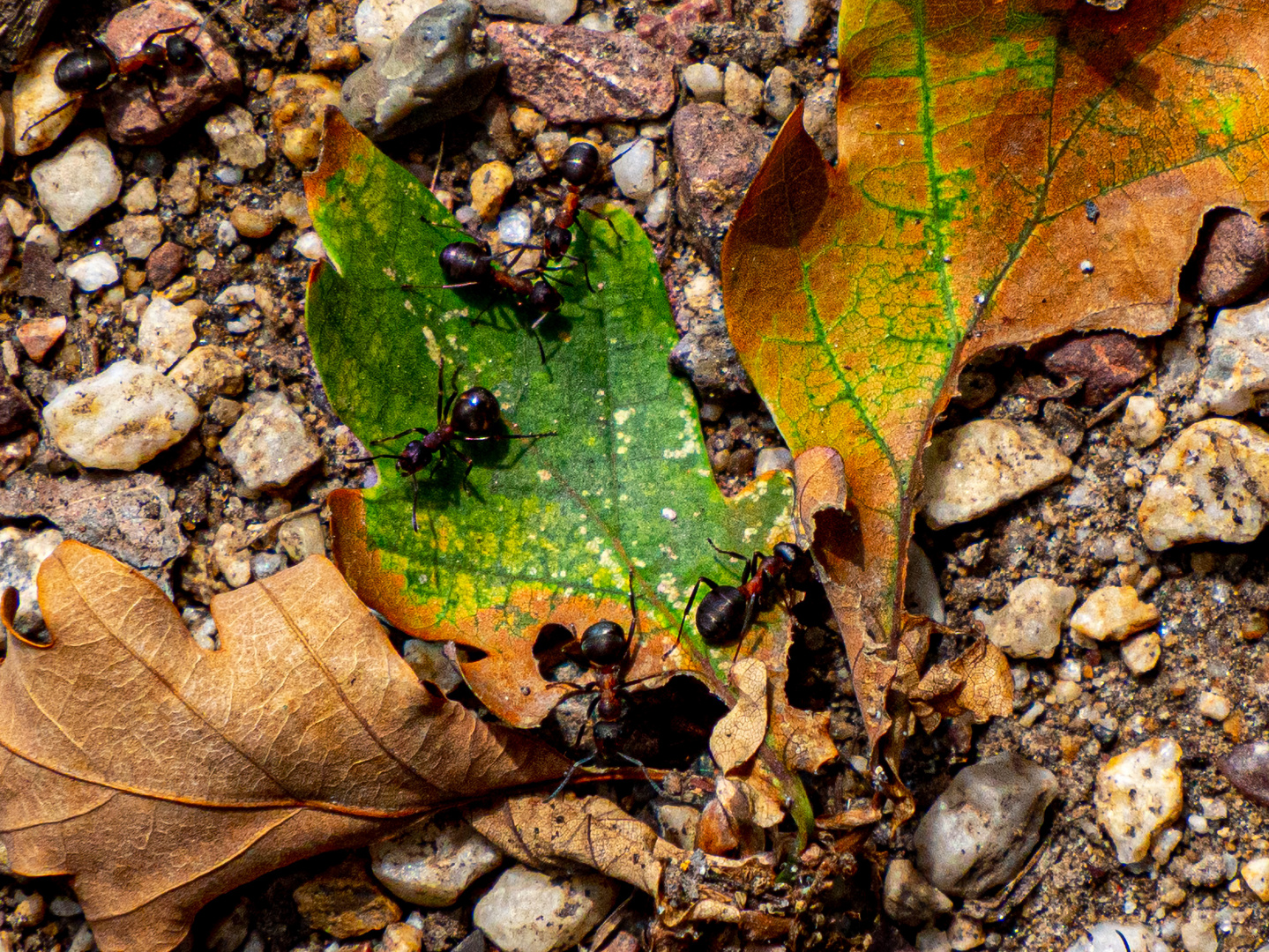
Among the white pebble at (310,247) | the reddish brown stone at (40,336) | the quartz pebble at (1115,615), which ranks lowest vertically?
the quartz pebble at (1115,615)

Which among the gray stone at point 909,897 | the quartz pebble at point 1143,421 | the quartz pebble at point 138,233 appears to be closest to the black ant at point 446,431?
the quartz pebble at point 138,233

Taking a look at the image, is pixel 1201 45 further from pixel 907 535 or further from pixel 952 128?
pixel 907 535

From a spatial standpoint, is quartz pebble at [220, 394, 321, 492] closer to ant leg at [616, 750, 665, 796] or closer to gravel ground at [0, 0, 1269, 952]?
gravel ground at [0, 0, 1269, 952]

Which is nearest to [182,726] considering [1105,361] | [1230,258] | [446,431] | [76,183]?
[446,431]

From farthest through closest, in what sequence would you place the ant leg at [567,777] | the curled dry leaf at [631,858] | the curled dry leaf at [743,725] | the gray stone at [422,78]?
the gray stone at [422,78] → the ant leg at [567,777] → the curled dry leaf at [743,725] → the curled dry leaf at [631,858]

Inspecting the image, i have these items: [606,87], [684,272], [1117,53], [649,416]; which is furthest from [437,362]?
[1117,53]

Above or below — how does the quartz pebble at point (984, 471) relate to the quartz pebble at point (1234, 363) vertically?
below

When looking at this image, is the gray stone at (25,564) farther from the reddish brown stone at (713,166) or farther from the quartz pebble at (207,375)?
the reddish brown stone at (713,166)
